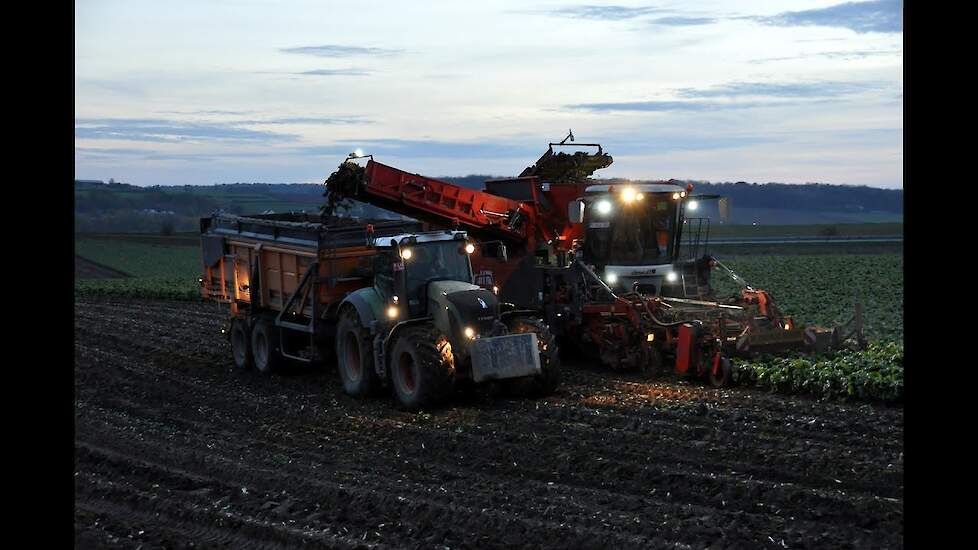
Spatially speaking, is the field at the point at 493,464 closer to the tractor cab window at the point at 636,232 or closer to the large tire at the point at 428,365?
the large tire at the point at 428,365

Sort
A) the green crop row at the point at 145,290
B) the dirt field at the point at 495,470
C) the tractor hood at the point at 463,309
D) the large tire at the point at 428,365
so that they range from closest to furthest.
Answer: the dirt field at the point at 495,470 < the large tire at the point at 428,365 < the tractor hood at the point at 463,309 < the green crop row at the point at 145,290

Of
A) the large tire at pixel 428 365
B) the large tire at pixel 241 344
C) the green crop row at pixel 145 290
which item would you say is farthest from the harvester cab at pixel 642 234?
the green crop row at pixel 145 290

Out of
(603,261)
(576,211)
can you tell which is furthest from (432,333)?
(603,261)

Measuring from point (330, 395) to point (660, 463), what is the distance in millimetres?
6675

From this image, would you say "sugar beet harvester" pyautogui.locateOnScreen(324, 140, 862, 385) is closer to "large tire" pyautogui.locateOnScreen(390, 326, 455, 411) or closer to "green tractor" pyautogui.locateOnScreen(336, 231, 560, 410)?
"green tractor" pyautogui.locateOnScreen(336, 231, 560, 410)

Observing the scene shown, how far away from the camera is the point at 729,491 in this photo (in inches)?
380

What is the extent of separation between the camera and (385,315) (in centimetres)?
1473

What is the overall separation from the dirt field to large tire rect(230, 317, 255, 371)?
2.12 m

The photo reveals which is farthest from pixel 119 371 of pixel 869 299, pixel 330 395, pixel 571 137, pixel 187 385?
pixel 869 299

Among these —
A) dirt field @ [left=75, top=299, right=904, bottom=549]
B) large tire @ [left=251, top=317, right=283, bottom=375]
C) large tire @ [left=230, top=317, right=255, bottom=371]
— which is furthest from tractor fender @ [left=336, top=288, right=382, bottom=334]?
large tire @ [left=230, top=317, right=255, bottom=371]

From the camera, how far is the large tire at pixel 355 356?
14.9m

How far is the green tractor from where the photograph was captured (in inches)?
537

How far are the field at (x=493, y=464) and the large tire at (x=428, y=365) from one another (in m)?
0.27
